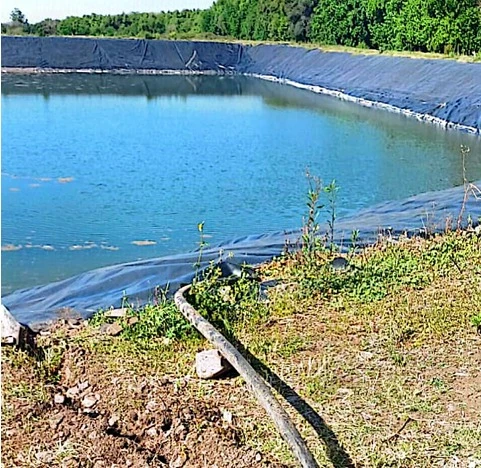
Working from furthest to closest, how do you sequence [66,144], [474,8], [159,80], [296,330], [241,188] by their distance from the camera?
[159,80] < [474,8] < [66,144] < [241,188] < [296,330]

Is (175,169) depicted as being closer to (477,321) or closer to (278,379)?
(477,321)

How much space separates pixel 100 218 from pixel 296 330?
3.88 m

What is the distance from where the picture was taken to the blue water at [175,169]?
643cm

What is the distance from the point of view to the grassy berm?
2.54 metres

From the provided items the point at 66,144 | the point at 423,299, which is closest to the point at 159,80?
the point at 66,144

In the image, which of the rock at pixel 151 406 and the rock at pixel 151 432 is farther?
the rock at pixel 151 406

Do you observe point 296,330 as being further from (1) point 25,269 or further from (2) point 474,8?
(2) point 474,8

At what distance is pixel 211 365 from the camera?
313 centimetres

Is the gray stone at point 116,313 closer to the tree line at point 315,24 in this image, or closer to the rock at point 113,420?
the rock at point 113,420

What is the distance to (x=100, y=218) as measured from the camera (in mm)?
7090

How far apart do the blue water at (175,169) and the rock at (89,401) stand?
244cm

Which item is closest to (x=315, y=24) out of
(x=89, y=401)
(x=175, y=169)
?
(x=175, y=169)

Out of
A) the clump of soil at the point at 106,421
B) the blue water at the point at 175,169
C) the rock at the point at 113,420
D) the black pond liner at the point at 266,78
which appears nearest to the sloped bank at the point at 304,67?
the black pond liner at the point at 266,78

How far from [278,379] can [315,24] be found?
2784 cm
